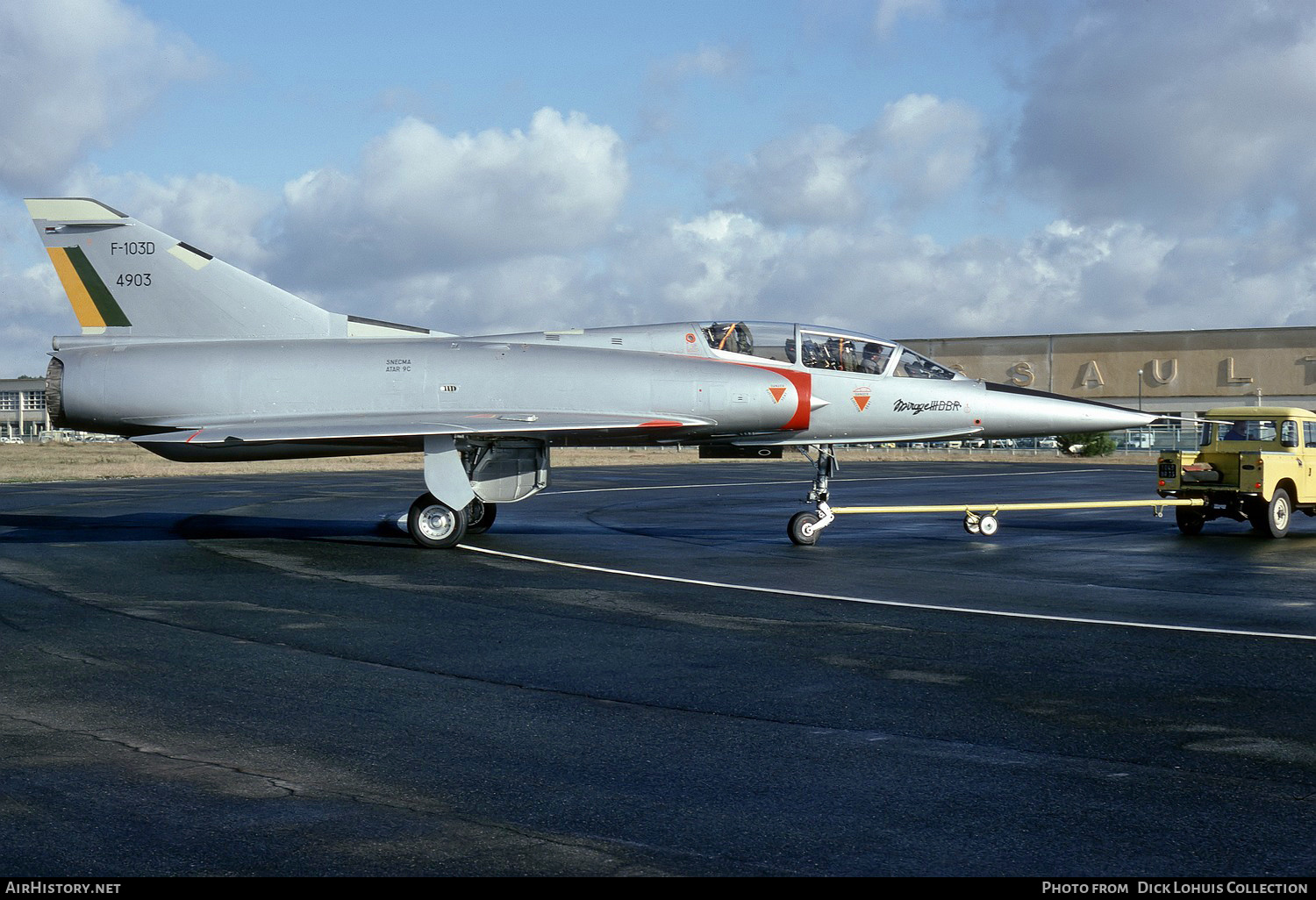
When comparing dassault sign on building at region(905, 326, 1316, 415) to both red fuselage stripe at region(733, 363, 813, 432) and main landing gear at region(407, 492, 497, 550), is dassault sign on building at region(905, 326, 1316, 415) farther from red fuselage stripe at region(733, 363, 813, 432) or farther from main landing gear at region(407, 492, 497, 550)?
main landing gear at region(407, 492, 497, 550)

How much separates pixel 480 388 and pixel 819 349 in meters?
5.13

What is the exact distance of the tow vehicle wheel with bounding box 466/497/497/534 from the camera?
1889cm

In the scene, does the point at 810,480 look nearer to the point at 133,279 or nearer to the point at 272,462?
the point at 133,279

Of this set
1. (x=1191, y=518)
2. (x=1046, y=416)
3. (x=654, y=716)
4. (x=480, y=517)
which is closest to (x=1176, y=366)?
(x=1191, y=518)

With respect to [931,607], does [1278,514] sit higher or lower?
higher

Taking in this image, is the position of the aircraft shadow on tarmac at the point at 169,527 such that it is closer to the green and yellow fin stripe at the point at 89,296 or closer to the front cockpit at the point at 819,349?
the green and yellow fin stripe at the point at 89,296

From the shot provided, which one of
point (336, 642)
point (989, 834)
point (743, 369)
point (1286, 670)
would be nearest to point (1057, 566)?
point (743, 369)

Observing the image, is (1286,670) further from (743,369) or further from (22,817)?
(743,369)

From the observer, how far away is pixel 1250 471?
19.2 metres

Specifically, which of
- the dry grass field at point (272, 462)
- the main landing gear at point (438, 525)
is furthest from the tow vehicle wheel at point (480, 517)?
the dry grass field at point (272, 462)

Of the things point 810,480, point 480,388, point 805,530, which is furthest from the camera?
point 810,480

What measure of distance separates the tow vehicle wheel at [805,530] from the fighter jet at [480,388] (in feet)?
0.08

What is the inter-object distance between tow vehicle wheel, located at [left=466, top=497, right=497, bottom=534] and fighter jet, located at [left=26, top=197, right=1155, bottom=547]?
1314mm
